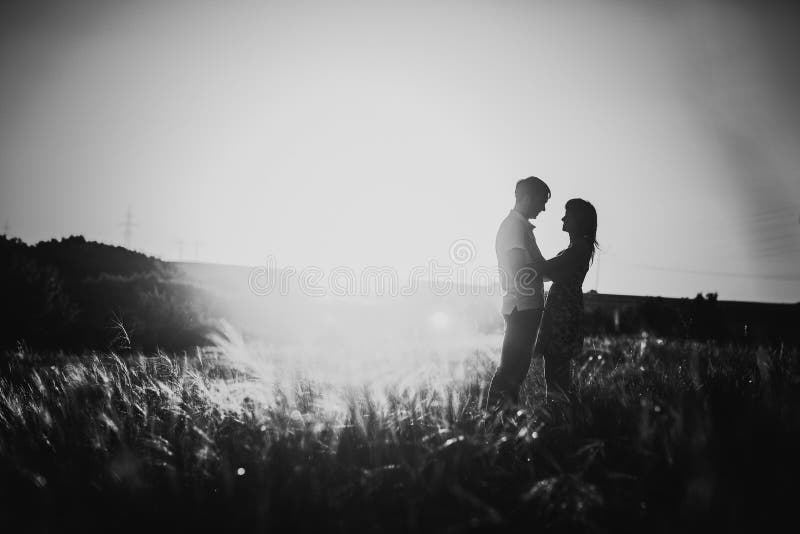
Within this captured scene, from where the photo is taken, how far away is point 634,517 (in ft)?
6.50

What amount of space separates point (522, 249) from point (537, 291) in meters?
0.44

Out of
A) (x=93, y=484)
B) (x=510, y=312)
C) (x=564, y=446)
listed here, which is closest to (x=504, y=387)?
(x=510, y=312)

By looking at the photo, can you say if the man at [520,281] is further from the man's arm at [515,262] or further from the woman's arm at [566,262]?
the woman's arm at [566,262]

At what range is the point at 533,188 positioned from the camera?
3.91m

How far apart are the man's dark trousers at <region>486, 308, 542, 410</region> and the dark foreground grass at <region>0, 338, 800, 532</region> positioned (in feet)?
1.26

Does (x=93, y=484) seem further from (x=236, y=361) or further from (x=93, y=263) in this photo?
(x=93, y=263)

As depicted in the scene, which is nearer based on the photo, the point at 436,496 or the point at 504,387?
the point at 436,496

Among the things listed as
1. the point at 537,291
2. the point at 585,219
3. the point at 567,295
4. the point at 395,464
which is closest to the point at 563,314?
the point at 567,295

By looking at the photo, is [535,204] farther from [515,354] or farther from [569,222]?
[515,354]

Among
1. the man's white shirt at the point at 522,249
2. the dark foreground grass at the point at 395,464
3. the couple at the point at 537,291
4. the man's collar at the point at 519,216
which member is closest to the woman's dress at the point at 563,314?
the couple at the point at 537,291

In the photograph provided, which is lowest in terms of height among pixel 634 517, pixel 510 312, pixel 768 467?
pixel 634 517

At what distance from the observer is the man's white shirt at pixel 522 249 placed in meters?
3.80

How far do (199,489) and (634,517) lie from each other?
2292mm

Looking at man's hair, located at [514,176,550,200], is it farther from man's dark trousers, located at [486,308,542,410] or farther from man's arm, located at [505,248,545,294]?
man's dark trousers, located at [486,308,542,410]
